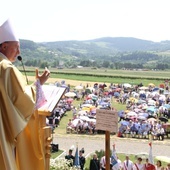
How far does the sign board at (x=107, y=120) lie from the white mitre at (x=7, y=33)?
9.99 feet

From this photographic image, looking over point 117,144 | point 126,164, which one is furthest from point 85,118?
point 126,164

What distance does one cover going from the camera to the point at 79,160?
12.0 meters

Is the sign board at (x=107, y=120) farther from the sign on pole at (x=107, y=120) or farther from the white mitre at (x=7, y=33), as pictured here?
the white mitre at (x=7, y=33)

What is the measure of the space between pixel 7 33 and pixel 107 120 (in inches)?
126

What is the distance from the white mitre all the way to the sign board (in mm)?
3046

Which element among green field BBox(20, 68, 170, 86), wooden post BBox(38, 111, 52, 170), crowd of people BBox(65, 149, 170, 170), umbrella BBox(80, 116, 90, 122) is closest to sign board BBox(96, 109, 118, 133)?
wooden post BBox(38, 111, 52, 170)

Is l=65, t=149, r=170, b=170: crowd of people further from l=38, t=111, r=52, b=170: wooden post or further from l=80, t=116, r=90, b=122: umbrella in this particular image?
l=80, t=116, r=90, b=122: umbrella

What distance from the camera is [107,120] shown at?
612 centimetres

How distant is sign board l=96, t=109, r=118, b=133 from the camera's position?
604 centimetres

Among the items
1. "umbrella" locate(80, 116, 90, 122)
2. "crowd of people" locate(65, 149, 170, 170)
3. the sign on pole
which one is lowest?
"umbrella" locate(80, 116, 90, 122)

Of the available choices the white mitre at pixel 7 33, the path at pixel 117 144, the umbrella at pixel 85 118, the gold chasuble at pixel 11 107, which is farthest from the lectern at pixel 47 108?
the umbrella at pixel 85 118

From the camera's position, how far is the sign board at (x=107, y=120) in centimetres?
604

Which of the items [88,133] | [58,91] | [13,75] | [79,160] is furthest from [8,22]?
[88,133]

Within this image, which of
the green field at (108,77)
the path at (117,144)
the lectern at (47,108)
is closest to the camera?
the lectern at (47,108)
